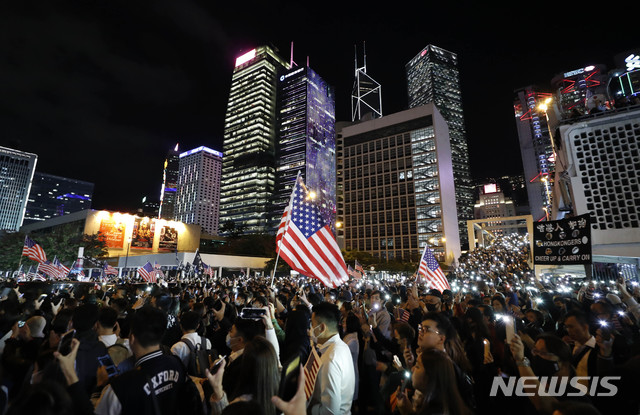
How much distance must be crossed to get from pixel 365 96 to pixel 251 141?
58.0m

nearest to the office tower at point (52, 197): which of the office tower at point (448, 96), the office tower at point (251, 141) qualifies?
the office tower at point (251, 141)

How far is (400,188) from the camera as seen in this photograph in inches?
3187

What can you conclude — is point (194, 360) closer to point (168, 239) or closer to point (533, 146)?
point (168, 239)

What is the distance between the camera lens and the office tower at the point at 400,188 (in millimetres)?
74938

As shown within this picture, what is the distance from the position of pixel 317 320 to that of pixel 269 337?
0.70 m

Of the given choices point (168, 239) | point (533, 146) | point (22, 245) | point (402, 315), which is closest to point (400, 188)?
point (168, 239)

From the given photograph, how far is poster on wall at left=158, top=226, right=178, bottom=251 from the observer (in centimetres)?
6170

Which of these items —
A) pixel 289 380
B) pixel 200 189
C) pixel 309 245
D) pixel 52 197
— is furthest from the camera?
pixel 200 189

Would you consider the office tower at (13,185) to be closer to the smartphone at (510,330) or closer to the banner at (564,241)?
the banner at (564,241)

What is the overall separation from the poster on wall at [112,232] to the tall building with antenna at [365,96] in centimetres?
9320

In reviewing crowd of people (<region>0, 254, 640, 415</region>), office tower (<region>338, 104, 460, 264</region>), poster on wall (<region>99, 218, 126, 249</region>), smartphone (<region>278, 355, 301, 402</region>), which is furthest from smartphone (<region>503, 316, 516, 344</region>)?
office tower (<region>338, 104, 460, 264</region>)

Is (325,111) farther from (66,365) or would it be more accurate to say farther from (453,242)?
(66,365)

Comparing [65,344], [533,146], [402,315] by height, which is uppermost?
[533,146]

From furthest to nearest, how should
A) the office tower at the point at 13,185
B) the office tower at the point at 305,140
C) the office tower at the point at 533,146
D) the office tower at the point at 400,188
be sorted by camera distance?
the office tower at the point at 305,140
the office tower at the point at 13,185
the office tower at the point at 533,146
the office tower at the point at 400,188
